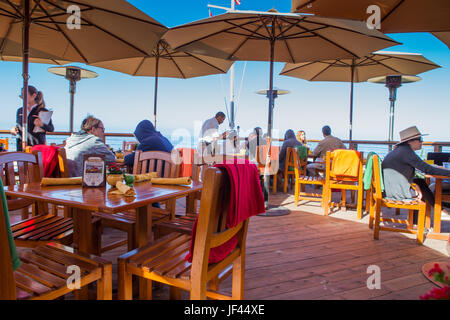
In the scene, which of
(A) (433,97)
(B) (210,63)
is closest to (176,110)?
(A) (433,97)

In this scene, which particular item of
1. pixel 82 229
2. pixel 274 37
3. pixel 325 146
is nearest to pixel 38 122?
pixel 82 229

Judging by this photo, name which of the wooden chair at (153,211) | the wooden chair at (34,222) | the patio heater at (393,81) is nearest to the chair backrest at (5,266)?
the wooden chair at (34,222)

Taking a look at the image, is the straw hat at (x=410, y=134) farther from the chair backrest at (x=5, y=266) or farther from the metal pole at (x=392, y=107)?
the metal pole at (x=392, y=107)

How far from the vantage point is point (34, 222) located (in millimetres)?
2012

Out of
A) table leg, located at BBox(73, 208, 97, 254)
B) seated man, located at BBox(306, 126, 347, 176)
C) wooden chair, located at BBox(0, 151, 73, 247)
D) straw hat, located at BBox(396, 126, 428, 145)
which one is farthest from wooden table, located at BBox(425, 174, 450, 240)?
wooden chair, located at BBox(0, 151, 73, 247)

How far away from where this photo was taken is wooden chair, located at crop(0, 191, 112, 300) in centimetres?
90

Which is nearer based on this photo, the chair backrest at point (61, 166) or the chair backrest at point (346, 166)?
the chair backrest at point (61, 166)

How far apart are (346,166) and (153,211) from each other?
2.89 m

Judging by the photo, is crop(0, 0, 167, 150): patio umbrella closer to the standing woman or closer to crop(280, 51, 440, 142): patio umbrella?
the standing woman

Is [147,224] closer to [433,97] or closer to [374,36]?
[374,36]

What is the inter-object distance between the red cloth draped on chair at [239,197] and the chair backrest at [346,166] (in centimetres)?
287

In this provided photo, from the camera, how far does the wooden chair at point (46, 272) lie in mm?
899

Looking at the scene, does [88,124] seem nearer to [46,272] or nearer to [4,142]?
[46,272]

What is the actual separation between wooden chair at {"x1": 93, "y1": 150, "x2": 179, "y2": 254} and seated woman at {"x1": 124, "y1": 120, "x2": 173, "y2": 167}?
0.57 meters
